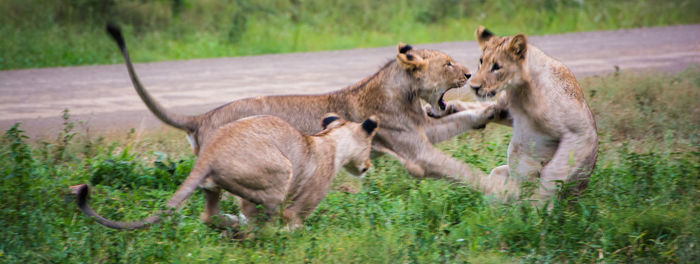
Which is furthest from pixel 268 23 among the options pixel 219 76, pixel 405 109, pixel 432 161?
pixel 432 161

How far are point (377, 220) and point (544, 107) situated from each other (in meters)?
1.28

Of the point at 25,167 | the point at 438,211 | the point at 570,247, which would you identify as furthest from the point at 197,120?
the point at 570,247

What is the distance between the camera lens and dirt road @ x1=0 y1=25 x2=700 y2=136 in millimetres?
9258

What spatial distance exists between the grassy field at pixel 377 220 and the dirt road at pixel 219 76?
116 inches

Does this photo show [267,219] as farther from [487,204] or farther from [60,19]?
[60,19]

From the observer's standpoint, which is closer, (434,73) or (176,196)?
(176,196)

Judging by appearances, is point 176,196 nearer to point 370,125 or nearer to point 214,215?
Result: point 214,215

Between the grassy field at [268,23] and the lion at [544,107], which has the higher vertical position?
the lion at [544,107]

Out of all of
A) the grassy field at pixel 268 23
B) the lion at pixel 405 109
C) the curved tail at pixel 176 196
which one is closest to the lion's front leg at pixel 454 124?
the lion at pixel 405 109

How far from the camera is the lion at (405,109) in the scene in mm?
5551

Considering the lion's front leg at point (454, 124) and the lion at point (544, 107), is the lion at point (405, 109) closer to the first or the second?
the lion's front leg at point (454, 124)

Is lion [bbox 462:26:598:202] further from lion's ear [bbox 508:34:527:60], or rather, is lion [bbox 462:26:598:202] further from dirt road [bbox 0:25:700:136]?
dirt road [bbox 0:25:700:136]

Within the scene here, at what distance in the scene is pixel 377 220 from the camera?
487 cm

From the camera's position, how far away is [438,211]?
505 cm
